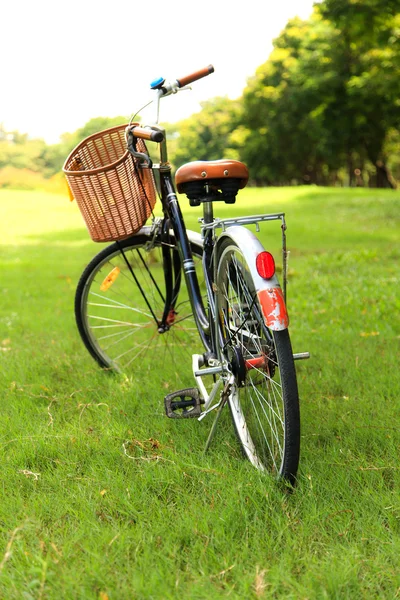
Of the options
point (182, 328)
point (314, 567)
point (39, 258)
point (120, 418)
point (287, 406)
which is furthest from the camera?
point (39, 258)

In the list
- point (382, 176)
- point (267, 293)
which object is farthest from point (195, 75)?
point (382, 176)

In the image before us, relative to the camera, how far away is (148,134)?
110 inches

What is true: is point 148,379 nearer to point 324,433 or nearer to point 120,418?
point 120,418

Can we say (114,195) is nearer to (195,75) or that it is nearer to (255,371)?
(195,75)

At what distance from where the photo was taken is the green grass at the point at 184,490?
74.2 inches

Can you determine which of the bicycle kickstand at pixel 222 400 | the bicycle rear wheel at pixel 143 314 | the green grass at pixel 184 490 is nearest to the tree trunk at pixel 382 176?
the green grass at pixel 184 490

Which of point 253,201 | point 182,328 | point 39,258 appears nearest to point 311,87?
point 253,201

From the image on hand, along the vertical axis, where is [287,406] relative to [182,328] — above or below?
above

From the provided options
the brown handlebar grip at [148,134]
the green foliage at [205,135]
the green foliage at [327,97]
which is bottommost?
the green foliage at [205,135]

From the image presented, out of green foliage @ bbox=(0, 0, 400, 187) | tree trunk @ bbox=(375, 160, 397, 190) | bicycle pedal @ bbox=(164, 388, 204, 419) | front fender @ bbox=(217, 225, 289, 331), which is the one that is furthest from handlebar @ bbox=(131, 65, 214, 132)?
tree trunk @ bbox=(375, 160, 397, 190)

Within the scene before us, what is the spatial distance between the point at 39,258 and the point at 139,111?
7.78m

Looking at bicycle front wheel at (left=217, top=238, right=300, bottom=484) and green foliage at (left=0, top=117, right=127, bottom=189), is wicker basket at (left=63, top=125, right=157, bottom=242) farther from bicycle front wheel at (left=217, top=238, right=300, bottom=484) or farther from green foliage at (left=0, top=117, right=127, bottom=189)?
green foliage at (left=0, top=117, right=127, bottom=189)

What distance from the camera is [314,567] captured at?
6.19ft

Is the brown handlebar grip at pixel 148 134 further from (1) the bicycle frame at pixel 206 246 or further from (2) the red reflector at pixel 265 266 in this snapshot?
(2) the red reflector at pixel 265 266
